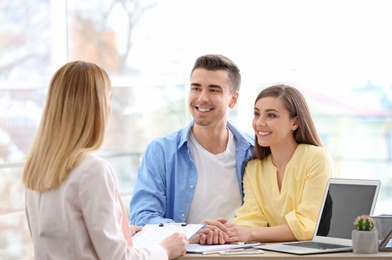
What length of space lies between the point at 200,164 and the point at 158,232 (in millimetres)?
601

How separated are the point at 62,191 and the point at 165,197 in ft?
3.46

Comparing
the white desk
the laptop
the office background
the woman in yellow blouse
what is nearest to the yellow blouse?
the woman in yellow blouse

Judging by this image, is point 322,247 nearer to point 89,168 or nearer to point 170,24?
point 89,168

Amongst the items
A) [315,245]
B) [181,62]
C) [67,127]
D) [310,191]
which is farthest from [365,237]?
[181,62]

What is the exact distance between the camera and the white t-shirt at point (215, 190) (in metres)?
3.07

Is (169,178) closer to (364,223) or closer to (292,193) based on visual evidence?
(292,193)

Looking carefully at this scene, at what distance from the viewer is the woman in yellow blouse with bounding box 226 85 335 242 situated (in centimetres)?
274

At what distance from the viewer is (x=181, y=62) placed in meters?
5.73

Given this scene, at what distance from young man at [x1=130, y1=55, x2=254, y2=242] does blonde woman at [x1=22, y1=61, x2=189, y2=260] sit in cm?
87

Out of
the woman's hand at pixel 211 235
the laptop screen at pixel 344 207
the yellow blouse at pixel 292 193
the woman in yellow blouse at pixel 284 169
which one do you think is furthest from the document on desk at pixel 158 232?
the laptop screen at pixel 344 207

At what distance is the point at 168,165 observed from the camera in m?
3.12

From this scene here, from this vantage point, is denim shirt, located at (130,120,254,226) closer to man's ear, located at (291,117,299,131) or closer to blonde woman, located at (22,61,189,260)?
man's ear, located at (291,117,299,131)

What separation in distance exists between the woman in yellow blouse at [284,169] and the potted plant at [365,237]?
0.34 metres

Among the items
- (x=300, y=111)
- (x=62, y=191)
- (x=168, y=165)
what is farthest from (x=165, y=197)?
(x=62, y=191)
